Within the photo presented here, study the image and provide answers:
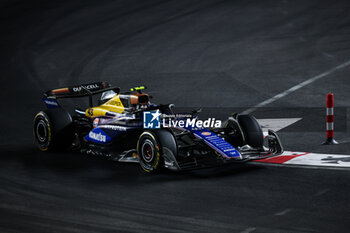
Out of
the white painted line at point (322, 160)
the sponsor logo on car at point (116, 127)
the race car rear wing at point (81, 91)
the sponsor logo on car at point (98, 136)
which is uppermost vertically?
the race car rear wing at point (81, 91)

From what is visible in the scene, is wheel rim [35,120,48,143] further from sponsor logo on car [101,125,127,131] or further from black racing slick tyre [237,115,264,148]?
black racing slick tyre [237,115,264,148]

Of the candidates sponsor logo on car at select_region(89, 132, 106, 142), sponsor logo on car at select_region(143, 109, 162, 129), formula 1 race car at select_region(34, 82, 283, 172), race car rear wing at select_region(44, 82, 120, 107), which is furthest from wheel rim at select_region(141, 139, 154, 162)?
race car rear wing at select_region(44, 82, 120, 107)

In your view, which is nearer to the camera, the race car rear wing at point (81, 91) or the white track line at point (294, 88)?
the race car rear wing at point (81, 91)

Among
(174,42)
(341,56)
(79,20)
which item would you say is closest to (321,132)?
(341,56)

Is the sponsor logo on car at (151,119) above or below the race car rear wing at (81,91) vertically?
below

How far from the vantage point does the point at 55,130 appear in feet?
39.2

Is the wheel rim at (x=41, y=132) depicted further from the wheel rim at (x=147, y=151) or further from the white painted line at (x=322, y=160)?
the white painted line at (x=322, y=160)

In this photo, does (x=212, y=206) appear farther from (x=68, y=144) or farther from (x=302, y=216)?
(x=68, y=144)

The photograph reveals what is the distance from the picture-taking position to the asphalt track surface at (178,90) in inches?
303

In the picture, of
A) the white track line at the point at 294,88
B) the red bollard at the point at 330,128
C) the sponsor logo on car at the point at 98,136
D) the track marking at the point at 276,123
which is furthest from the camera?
the white track line at the point at 294,88

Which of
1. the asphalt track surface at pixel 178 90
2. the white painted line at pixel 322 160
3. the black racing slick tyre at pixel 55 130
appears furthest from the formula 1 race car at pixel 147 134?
the white painted line at pixel 322 160

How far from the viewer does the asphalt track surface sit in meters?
7.70

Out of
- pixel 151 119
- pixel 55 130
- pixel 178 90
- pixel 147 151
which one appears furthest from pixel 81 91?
pixel 178 90

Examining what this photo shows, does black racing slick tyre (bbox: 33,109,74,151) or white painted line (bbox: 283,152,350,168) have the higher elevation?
black racing slick tyre (bbox: 33,109,74,151)
